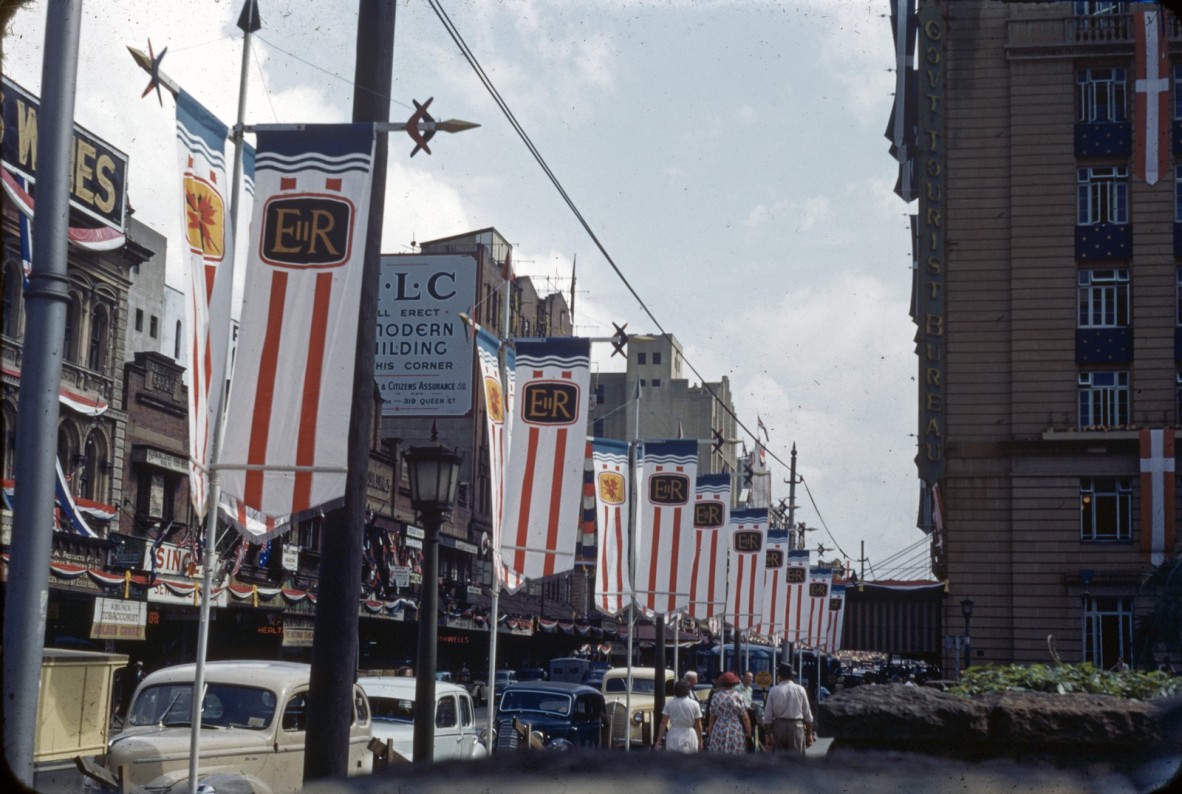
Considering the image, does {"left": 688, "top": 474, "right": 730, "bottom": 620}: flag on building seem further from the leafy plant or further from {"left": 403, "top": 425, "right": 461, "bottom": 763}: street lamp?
the leafy plant

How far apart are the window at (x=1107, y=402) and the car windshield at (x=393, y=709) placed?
31383 millimetres

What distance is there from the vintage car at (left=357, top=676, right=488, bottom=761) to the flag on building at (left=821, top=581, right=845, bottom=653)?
42936mm

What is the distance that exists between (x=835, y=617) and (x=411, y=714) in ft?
157

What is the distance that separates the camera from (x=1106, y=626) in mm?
43281

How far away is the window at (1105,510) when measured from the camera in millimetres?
43688

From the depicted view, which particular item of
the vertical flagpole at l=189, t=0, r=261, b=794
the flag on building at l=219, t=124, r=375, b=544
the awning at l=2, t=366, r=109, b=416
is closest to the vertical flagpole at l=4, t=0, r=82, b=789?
the vertical flagpole at l=189, t=0, r=261, b=794

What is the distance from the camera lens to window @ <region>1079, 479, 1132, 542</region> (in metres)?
43.7

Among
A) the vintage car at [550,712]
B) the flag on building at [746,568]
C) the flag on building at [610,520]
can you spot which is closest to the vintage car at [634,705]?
the vintage car at [550,712]

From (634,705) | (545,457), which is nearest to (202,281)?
(545,457)

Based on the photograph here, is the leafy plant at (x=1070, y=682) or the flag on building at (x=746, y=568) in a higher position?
the flag on building at (x=746, y=568)

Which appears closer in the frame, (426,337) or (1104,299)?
(1104,299)

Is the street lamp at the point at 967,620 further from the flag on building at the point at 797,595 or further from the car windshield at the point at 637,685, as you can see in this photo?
the car windshield at the point at 637,685

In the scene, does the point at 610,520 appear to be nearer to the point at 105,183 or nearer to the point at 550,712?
the point at 550,712

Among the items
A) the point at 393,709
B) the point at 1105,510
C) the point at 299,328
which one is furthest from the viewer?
the point at 1105,510
